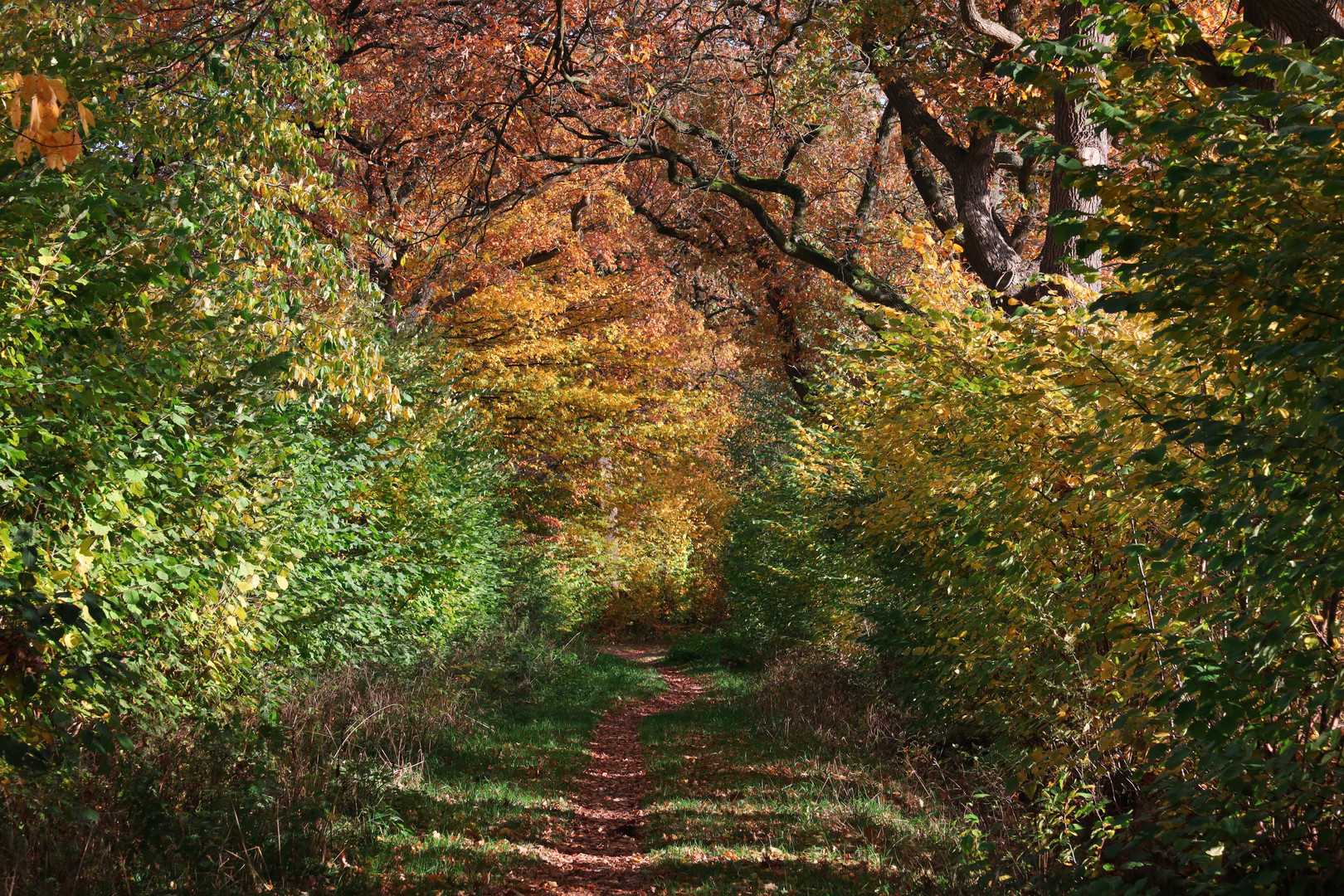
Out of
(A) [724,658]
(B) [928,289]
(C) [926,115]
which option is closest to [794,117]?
(C) [926,115]

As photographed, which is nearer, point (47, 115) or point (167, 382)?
point (47, 115)

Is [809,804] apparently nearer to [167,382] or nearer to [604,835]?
[604,835]

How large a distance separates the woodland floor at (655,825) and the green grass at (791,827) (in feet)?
0.06

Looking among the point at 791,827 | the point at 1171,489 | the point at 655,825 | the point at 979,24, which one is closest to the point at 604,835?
the point at 655,825

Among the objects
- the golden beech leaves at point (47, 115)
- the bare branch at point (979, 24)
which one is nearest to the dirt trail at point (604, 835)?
the golden beech leaves at point (47, 115)

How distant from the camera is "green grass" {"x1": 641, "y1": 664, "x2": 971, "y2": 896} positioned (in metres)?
5.80

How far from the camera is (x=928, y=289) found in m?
7.85

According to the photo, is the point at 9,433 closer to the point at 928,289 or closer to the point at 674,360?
the point at 928,289

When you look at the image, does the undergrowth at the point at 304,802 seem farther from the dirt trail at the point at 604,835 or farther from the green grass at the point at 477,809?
the dirt trail at the point at 604,835

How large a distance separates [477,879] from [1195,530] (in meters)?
4.72

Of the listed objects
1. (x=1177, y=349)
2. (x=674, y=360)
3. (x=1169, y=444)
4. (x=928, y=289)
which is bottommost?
(x=1169, y=444)

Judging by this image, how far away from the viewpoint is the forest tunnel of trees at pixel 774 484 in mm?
3062

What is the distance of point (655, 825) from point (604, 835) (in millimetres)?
442

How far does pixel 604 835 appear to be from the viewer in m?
7.72
